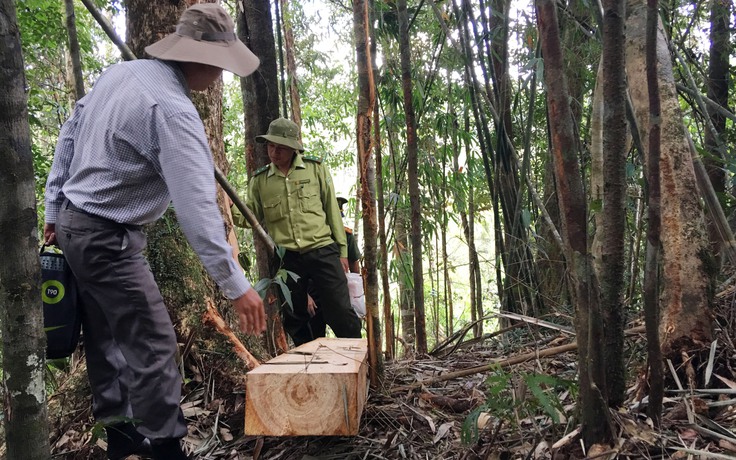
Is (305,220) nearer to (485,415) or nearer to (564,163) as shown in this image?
(485,415)

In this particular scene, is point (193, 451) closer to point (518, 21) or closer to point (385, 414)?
point (385, 414)

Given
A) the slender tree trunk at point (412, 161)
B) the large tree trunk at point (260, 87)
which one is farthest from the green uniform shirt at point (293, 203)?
the slender tree trunk at point (412, 161)

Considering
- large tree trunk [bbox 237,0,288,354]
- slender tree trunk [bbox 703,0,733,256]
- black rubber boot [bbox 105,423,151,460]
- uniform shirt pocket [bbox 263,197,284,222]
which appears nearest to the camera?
black rubber boot [bbox 105,423,151,460]

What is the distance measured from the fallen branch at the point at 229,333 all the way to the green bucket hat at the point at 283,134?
109 cm

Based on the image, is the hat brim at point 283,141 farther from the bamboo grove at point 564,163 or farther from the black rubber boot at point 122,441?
the black rubber boot at point 122,441

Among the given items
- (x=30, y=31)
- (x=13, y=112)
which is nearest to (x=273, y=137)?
(x=13, y=112)

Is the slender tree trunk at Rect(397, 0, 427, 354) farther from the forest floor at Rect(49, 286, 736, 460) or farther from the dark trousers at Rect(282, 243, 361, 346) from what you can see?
the forest floor at Rect(49, 286, 736, 460)

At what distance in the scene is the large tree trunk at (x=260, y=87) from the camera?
391cm

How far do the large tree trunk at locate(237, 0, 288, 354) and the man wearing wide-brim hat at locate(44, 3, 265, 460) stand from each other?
1684 millimetres

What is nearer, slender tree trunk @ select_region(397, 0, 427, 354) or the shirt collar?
slender tree trunk @ select_region(397, 0, 427, 354)

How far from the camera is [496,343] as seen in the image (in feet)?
12.8

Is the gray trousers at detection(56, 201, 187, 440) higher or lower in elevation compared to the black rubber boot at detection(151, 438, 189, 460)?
higher

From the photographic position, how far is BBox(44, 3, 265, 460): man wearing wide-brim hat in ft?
6.44

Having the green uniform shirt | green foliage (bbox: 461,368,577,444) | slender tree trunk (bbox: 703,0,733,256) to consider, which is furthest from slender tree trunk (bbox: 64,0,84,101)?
slender tree trunk (bbox: 703,0,733,256)
